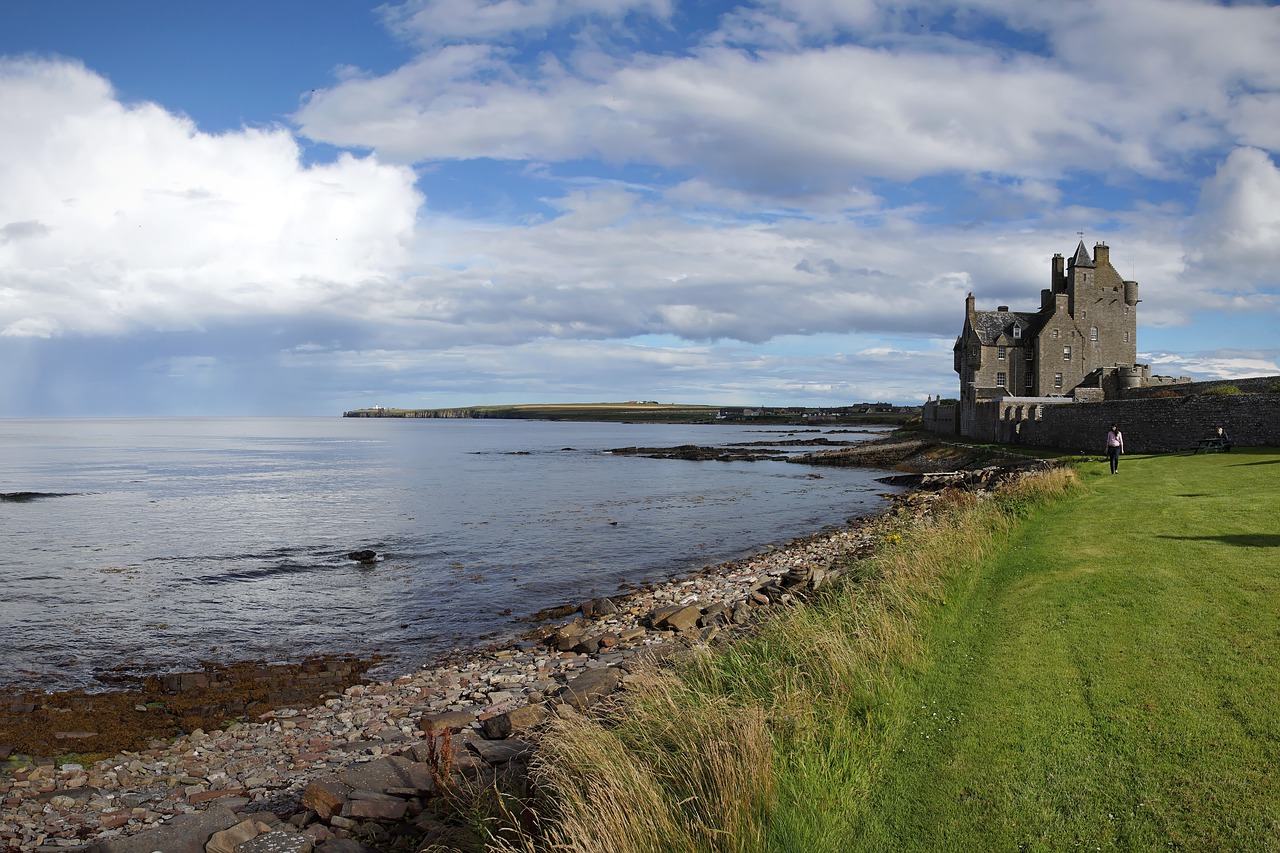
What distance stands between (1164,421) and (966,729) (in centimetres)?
3404

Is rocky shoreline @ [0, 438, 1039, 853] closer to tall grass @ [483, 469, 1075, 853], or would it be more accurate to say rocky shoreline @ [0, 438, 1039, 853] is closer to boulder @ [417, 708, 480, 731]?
boulder @ [417, 708, 480, 731]

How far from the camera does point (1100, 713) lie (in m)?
7.44

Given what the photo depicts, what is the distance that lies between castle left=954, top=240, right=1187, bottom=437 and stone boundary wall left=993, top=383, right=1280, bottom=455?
20703 mm

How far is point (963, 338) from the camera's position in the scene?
2854 inches

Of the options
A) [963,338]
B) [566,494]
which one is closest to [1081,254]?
[963,338]

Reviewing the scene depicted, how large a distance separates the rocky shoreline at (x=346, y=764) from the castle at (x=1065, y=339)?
55413 millimetres

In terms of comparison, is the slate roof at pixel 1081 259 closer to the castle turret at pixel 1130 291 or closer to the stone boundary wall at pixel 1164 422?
the castle turret at pixel 1130 291

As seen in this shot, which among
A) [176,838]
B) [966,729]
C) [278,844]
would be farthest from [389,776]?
[966,729]

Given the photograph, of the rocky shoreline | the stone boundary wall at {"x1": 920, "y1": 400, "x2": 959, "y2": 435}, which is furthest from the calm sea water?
the stone boundary wall at {"x1": 920, "y1": 400, "x2": 959, "y2": 435}

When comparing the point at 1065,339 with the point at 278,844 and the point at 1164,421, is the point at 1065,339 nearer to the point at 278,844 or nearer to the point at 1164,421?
the point at 1164,421

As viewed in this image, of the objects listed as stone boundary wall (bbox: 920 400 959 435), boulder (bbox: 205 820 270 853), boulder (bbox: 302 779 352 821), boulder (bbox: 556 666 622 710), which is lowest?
boulder (bbox: 205 820 270 853)

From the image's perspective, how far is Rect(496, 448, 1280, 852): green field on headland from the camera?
19.2ft

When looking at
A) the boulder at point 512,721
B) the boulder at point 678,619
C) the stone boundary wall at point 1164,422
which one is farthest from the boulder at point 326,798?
the stone boundary wall at point 1164,422

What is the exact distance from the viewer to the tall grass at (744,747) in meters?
5.86
